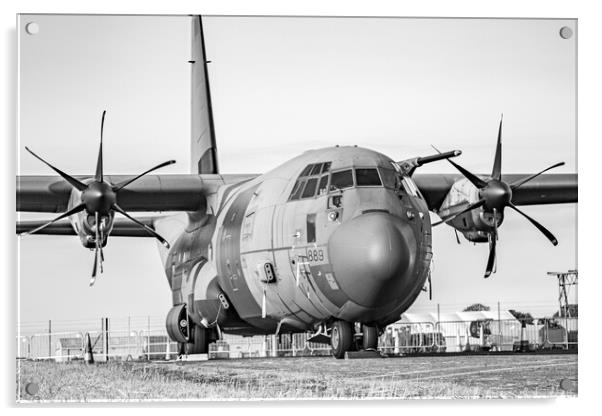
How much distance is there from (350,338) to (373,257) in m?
1.26

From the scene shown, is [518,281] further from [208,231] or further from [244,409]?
[208,231]

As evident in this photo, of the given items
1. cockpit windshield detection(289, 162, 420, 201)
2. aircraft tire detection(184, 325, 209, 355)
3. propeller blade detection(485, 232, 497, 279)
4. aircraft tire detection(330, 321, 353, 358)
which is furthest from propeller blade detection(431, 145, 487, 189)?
aircraft tire detection(184, 325, 209, 355)

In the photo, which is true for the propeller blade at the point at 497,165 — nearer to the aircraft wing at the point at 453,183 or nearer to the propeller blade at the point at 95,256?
the aircraft wing at the point at 453,183

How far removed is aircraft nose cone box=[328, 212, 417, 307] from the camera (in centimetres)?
1048

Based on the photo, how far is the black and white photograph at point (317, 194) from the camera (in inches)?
412

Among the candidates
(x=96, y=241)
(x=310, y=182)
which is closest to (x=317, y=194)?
(x=310, y=182)

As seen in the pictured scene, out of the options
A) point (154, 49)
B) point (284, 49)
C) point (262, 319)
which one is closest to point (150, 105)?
point (154, 49)

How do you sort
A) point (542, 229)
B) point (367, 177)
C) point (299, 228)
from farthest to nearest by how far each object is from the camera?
point (542, 229), point (299, 228), point (367, 177)

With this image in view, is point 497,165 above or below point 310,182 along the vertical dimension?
above

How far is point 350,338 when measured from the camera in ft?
37.2

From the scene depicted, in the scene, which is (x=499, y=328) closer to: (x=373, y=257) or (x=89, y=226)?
(x=373, y=257)

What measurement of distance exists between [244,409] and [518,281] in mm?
3464
